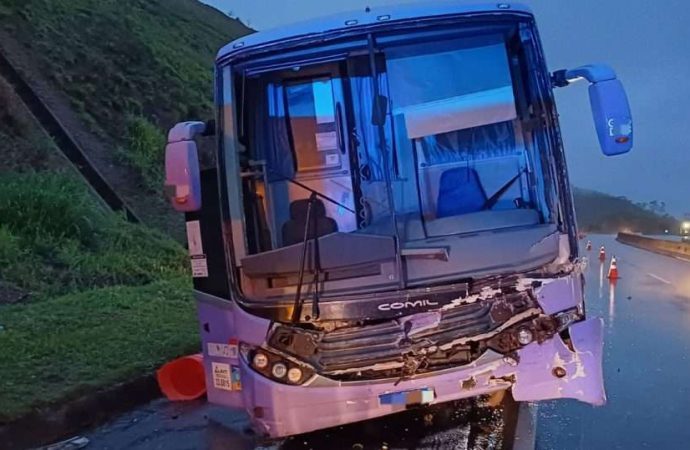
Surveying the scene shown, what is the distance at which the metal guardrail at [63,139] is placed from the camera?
703 inches

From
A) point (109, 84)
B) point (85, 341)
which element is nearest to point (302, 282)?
point (85, 341)

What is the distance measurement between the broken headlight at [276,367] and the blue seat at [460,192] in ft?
4.77

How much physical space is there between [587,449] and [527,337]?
1172 millimetres

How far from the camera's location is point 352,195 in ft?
Result: 19.2

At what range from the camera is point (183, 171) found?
5.55 meters

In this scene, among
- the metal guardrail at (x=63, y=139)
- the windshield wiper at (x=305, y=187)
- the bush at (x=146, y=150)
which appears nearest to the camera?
the windshield wiper at (x=305, y=187)

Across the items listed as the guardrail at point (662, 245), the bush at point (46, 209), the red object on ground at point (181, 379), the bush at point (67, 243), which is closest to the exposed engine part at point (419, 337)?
the red object on ground at point (181, 379)

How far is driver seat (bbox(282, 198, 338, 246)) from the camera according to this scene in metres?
5.71

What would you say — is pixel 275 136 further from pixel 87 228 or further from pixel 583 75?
pixel 87 228

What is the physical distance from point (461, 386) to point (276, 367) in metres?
1.18

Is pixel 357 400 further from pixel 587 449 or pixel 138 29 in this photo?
pixel 138 29

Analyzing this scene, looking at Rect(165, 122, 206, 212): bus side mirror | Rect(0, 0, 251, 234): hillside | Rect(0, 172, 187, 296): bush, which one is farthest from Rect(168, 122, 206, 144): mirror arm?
Rect(0, 0, 251, 234): hillside

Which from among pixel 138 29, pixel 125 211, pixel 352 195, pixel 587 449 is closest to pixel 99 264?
pixel 125 211

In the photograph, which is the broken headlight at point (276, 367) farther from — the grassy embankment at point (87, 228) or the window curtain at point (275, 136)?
the grassy embankment at point (87, 228)
